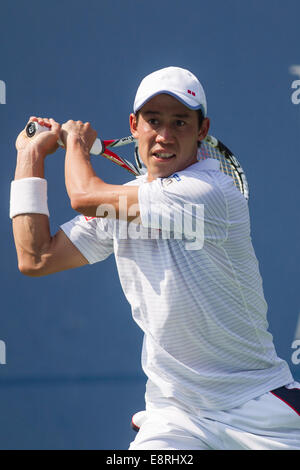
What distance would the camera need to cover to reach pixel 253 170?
165 inches

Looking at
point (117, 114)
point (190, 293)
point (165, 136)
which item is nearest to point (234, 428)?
point (190, 293)

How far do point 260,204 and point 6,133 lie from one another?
4.80 ft

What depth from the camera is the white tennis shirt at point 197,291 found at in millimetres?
1993

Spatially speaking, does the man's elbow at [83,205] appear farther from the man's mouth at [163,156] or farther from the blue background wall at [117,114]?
the blue background wall at [117,114]

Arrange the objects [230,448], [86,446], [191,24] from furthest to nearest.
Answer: [191,24], [86,446], [230,448]

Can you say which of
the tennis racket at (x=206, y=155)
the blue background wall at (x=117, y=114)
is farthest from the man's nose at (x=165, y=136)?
the blue background wall at (x=117, y=114)

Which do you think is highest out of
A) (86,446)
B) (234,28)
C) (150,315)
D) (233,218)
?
(234,28)

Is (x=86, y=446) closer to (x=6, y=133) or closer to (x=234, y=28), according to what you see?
(x=6, y=133)

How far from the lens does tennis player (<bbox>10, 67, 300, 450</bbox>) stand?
1981 mm

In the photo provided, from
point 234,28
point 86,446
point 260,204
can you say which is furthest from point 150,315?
point 234,28

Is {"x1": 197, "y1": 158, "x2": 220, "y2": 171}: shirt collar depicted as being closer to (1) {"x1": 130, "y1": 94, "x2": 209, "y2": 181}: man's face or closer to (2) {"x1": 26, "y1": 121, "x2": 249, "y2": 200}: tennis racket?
(1) {"x1": 130, "y1": 94, "x2": 209, "y2": 181}: man's face

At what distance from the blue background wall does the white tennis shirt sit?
211cm

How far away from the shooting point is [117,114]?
419 centimetres

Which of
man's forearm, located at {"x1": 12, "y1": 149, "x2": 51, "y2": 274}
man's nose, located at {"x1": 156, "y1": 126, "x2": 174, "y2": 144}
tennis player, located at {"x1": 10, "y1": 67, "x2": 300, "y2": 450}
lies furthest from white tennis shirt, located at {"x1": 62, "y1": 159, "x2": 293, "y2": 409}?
man's forearm, located at {"x1": 12, "y1": 149, "x2": 51, "y2": 274}
